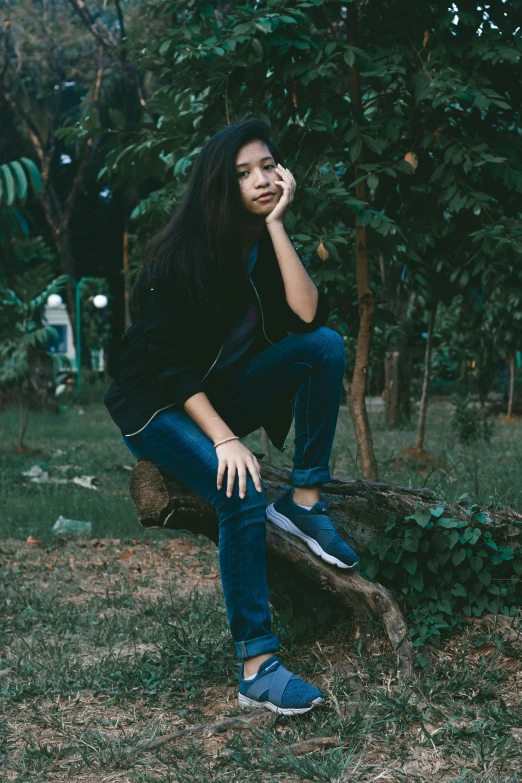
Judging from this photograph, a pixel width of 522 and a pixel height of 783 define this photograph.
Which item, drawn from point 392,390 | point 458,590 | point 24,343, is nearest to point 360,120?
point 458,590

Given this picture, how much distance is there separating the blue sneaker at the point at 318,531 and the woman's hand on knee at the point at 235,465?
1.19ft

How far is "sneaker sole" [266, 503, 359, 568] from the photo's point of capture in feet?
10.1

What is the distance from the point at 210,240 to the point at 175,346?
0.38 meters

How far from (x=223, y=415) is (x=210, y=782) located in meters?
1.19

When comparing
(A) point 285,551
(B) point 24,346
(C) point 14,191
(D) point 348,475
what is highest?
(C) point 14,191

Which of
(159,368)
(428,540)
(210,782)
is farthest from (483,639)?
(159,368)

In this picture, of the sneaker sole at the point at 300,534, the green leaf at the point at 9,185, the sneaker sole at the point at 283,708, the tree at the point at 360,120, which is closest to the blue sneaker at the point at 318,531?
the sneaker sole at the point at 300,534

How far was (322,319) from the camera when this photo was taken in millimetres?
3131

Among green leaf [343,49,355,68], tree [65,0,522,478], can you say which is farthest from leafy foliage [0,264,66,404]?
green leaf [343,49,355,68]

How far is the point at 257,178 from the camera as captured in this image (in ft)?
10.3

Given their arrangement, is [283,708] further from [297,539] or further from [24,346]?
[24,346]

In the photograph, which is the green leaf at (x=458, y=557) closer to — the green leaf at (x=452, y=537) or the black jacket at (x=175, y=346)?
the green leaf at (x=452, y=537)

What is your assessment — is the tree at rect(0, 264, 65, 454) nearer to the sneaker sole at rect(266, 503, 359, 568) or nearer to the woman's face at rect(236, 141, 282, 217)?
the woman's face at rect(236, 141, 282, 217)

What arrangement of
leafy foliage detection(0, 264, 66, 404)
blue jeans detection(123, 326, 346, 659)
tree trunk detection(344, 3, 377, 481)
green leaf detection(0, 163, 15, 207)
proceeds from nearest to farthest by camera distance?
blue jeans detection(123, 326, 346, 659) < tree trunk detection(344, 3, 377, 481) < green leaf detection(0, 163, 15, 207) < leafy foliage detection(0, 264, 66, 404)
